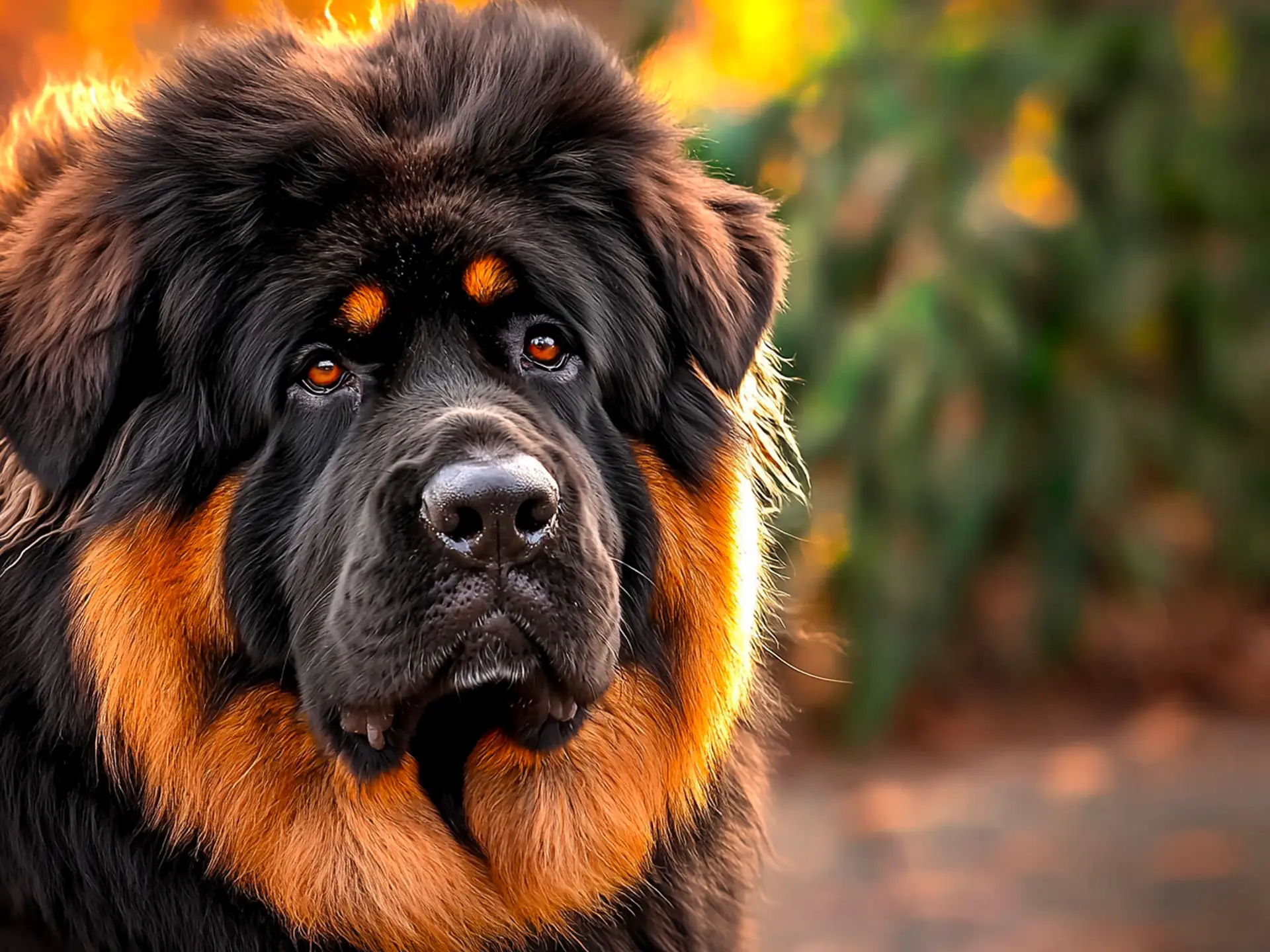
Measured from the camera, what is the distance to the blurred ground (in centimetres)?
671

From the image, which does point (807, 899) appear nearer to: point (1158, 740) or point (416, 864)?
point (1158, 740)

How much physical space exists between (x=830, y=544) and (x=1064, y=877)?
216 centimetres

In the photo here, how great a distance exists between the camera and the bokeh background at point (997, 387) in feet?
23.6

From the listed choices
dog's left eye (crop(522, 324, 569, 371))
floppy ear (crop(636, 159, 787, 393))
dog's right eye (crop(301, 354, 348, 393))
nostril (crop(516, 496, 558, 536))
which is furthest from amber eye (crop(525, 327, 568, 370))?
nostril (crop(516, 496, 558, 536))

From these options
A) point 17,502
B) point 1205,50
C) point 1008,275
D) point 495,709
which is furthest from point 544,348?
point 1205,50

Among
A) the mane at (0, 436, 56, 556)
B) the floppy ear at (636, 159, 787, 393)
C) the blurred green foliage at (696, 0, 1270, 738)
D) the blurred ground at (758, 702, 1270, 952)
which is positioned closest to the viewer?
the mane at (0, 436, 56, 556)

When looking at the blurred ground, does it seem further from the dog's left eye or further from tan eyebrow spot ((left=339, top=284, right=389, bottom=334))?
tan eyebrow spot ((left=339, top=284, right=389, bottom=334))

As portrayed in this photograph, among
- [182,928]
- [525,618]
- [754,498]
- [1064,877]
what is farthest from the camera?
[1064,877]

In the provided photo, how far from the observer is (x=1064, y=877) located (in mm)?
7137

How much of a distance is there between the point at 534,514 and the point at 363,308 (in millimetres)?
689

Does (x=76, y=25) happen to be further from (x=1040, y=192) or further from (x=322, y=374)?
(x=322, y=374)

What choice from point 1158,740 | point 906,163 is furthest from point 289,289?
point 1158,740

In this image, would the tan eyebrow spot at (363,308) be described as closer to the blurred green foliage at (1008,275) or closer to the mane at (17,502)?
the mane at (17,502)

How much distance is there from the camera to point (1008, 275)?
24.8 feet
